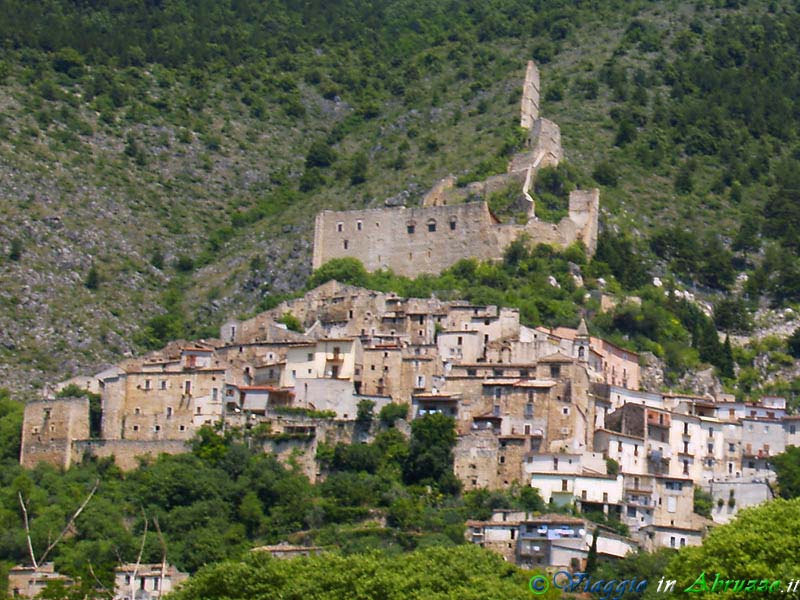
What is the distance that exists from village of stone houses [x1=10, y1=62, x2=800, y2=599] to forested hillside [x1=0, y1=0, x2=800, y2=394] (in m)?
7.26

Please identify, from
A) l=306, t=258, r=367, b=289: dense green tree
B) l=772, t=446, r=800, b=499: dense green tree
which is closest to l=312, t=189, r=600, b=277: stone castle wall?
l=306, t=258, r=367, b=289: dense green tree

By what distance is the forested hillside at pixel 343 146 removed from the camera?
10819 cm

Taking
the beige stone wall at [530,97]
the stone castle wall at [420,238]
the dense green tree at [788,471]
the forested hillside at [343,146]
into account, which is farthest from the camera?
the beige stone wall at [530,97]

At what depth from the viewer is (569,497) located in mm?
81250

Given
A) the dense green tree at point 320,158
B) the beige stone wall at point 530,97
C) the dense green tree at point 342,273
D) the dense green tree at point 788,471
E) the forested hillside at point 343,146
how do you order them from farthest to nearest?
1. the dense green tree at point 320,158
2. the beige stone wall at point 530,97
3. the forested hillside at point 343,146
4. the dense green tree at point 342,273
5. the dense green tree at point 788,471

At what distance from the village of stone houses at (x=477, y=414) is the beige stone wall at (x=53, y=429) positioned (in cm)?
5

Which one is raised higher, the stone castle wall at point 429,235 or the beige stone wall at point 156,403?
the stone castle wall at point 429,235

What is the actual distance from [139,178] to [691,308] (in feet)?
120

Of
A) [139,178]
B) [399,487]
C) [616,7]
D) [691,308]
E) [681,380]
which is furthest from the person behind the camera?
[616,7]

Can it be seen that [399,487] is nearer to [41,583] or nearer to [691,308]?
[41,583]

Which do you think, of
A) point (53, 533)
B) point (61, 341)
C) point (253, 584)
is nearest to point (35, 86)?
point (61, 341)

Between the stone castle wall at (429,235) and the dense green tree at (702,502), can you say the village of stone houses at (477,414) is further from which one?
the stone castle wall at (429,235)

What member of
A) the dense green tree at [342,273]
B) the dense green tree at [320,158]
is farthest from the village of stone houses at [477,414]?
the dense green tree at [320,158]

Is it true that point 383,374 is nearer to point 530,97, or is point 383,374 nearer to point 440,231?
point 440,231
